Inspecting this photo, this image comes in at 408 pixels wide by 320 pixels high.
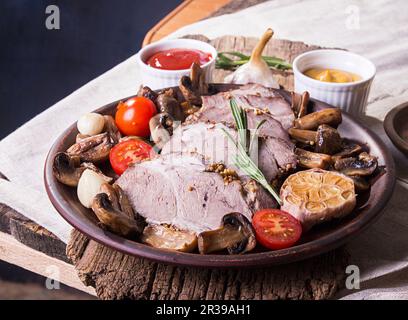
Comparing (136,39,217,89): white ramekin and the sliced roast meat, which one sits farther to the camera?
(136,39,217,89): white ramekin

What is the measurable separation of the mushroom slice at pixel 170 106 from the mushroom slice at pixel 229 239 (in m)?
0.77

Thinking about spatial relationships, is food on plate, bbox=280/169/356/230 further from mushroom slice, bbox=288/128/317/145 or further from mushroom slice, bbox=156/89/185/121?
mushroom slice, bbox=156/89/185/121

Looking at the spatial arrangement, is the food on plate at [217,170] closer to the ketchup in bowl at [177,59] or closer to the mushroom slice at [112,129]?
the mushroom slice at [112,129]

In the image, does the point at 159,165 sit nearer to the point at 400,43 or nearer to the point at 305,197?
the point at 305,197

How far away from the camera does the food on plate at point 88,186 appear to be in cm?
212

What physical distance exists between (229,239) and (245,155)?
0.35m

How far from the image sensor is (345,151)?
94.2 inches

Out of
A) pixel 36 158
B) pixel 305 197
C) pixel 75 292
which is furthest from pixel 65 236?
pixel 75 292

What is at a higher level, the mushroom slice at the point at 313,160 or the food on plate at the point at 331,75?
the food on plate at the point at 331,75

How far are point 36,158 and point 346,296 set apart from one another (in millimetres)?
1478

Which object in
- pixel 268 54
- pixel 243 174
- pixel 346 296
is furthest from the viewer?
pixel 268 54

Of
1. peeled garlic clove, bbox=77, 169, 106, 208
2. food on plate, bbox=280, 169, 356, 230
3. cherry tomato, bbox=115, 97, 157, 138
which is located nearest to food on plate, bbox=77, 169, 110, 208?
peeled garlic clove, bbox=77, 169, 106, 208

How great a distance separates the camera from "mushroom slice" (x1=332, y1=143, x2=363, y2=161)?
2363 millimetres

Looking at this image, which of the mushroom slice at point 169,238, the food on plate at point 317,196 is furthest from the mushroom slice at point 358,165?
the mushroom slice at point 169,238
